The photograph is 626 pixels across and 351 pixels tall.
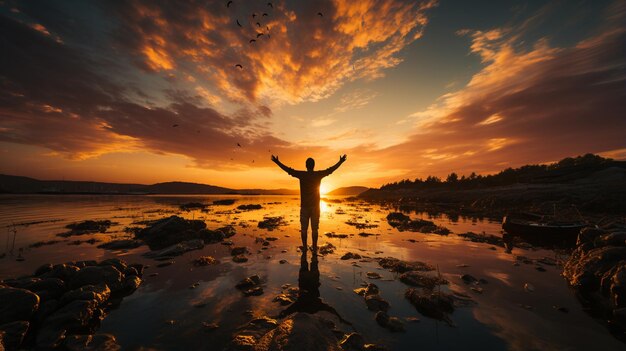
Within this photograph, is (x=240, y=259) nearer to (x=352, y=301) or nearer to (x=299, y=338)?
(x=352, y=301)

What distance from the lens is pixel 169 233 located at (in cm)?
1561

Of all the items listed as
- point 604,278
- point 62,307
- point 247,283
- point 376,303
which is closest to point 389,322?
point 376,303

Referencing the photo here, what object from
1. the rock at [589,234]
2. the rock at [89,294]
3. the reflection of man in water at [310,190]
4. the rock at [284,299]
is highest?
the reflection of man in water at [310,190]

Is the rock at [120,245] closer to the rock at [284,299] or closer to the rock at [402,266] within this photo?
the rock at [284,299]

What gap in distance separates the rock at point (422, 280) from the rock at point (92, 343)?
7.72m

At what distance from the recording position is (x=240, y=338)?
15.0 ft

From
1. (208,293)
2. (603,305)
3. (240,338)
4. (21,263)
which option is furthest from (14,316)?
(603,305)

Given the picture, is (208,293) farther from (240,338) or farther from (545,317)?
(545,317)

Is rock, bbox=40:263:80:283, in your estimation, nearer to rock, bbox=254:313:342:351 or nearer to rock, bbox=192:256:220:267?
rock, bbox=192:256:220:267

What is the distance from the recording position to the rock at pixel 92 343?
438 cm

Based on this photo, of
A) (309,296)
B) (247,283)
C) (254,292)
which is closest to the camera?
(309,296)

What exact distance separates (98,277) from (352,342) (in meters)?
7.76

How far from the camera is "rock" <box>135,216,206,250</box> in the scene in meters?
14.7

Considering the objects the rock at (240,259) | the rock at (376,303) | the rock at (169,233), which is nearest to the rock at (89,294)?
the rock at (240,259)
